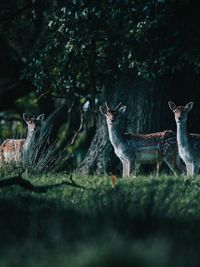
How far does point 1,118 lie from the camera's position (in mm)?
28094

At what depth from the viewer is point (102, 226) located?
8.05m

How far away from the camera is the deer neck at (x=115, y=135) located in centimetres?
1572

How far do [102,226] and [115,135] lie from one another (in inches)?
308

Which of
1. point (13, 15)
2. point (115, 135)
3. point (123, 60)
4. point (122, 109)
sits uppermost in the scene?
point (13, 15)

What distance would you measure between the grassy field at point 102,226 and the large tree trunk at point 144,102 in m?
5.19

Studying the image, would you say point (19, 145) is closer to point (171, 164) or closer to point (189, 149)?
point (171, 164)

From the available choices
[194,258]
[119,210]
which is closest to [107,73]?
[119,210]

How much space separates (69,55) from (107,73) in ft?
2.80

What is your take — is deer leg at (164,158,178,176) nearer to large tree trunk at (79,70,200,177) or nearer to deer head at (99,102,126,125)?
deer head at (99,102,126,125)

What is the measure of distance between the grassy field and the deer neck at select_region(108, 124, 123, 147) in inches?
160

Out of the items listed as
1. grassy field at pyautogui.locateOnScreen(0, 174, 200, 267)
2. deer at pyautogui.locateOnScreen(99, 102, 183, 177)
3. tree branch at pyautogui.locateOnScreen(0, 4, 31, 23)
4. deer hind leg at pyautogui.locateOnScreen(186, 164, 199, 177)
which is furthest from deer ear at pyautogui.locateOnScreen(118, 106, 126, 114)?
tree branch at pyautogui.locateOnScreen(0, 4, 31, 23)

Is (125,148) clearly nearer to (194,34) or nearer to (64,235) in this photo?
(194,34)

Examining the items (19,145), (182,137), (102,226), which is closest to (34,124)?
(19,145)

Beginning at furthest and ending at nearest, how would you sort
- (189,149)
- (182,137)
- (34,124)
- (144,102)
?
1. (34,124)
2. (144,102)
3. (182,137)
4. (189,149)
